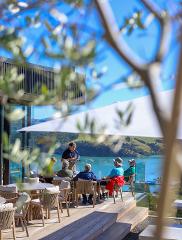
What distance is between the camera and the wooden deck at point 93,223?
7.53m

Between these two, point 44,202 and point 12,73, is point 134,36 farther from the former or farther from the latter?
point 44,202

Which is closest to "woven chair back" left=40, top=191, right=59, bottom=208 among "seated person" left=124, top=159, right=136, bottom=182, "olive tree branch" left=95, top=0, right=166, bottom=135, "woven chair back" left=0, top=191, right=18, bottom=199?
"woven chair back" left=0, top=191, right=18, bottom=199

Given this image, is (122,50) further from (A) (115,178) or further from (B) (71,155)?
(B) (71,155)

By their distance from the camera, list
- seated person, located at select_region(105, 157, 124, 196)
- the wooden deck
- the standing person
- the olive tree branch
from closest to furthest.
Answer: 1. the olive tree branch
2. the wooden deck
3. seated person, located at select_region(105, 157, 124, 196)
4. the standing person

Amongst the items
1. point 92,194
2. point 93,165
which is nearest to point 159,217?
point 92,194

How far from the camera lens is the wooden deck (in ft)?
24.7

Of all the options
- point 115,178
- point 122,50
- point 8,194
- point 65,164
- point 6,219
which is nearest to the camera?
point 122,50

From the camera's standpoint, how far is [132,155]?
42.4ft

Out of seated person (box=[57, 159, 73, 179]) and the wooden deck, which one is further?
seated person (box=[57, 159, 73, 179])

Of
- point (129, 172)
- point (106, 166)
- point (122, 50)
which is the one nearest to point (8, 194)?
point (129, 172)

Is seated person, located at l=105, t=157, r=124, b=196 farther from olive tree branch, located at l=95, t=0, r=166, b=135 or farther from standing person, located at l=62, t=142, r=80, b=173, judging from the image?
olive tree branch, located at l=95, t=0, r=166, b=135

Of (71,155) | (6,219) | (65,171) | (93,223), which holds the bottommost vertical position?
(93,223)

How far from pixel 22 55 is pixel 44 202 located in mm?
7070

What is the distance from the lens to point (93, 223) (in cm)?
844
